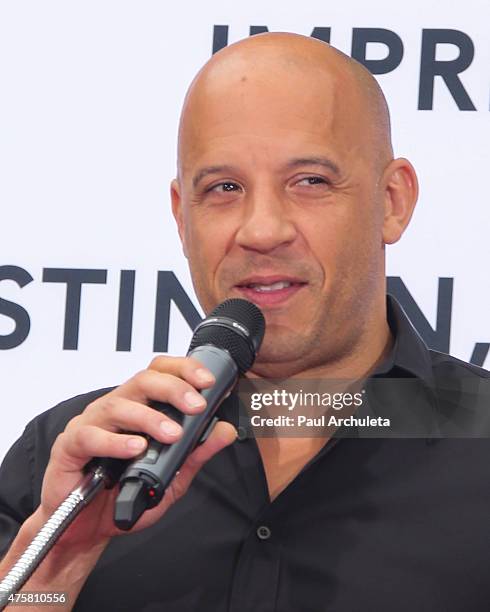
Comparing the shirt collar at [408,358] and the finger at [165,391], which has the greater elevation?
the shirt collar at [408,358]

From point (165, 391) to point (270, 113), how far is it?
0.56 meters

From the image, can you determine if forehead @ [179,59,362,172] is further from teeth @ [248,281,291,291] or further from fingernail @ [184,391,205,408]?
fingernail @ [184,391,205,408]

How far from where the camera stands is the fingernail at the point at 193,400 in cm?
95

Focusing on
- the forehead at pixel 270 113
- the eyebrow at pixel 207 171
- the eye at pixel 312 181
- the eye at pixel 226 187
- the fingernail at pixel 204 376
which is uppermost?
the forehead at pixel 270 113

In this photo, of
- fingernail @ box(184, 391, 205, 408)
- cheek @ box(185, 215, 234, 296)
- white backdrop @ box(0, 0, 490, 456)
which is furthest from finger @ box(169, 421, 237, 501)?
white backdrop @ box(0, 0, 490, 456)

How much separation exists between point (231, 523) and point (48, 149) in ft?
2.68

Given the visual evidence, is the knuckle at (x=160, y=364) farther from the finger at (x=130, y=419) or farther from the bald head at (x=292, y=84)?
the bald head at (x=292, y=84)

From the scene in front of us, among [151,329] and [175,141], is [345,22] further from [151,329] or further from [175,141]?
[151,329]

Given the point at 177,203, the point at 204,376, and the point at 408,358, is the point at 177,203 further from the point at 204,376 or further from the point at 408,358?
the point at 204,376

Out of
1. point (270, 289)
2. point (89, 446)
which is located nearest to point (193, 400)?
point (89, 446)

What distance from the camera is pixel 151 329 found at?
188cm

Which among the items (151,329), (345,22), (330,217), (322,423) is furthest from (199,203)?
(345,22)

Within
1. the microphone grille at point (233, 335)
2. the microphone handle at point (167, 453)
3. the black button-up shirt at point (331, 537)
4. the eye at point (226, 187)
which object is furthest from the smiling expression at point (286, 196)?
the microphone handle at point (167, 453)

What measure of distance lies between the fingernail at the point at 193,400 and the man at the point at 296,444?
29cm
